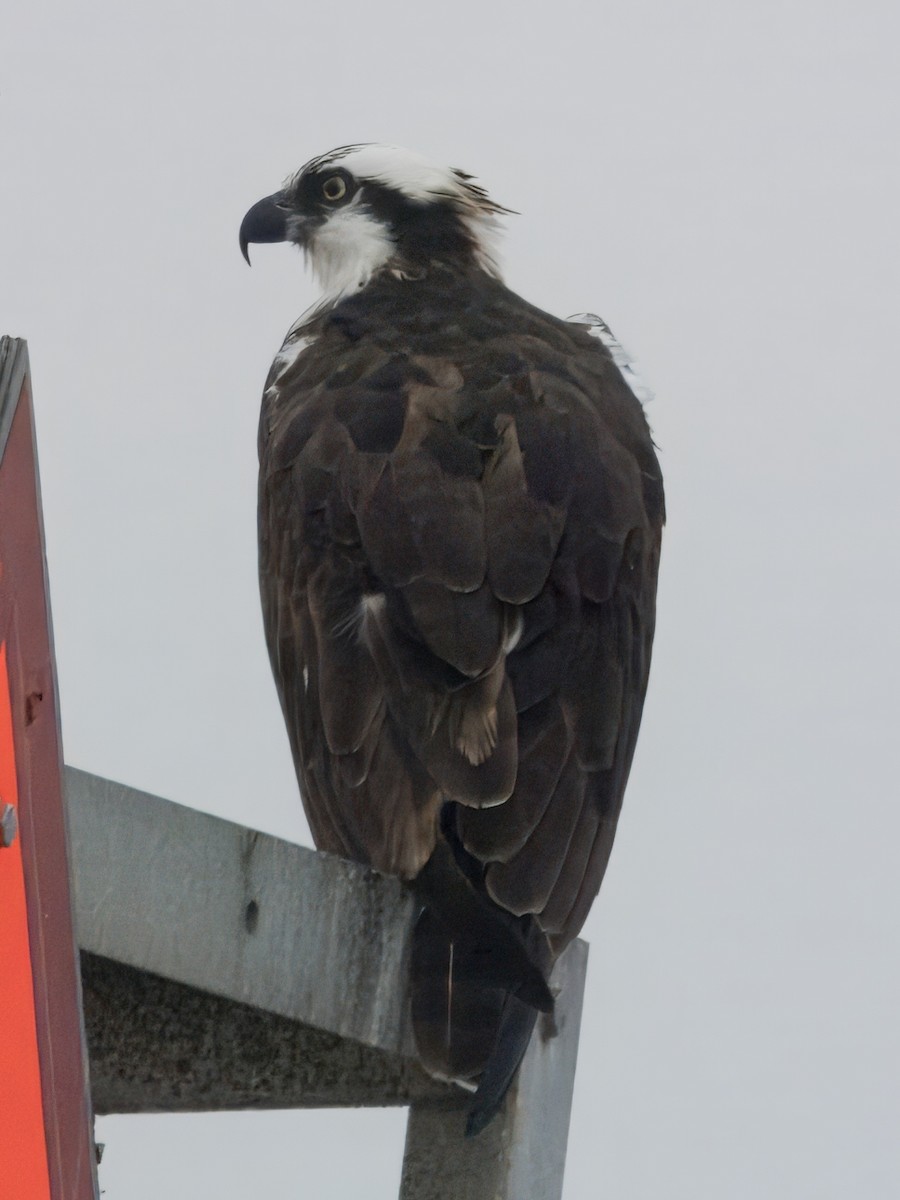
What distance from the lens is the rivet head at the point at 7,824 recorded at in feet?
6.27

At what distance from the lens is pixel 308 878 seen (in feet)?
9.00

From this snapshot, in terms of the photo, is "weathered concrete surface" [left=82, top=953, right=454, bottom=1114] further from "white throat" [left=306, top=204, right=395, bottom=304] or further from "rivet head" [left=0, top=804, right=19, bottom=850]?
"white throat" [left=306, top=204, right=395, bottom=304]

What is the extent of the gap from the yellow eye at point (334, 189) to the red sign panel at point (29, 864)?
3790 mm

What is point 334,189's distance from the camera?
567 cm

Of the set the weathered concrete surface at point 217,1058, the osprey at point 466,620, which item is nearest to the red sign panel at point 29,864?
the weathered concrete surface at point 217,1058

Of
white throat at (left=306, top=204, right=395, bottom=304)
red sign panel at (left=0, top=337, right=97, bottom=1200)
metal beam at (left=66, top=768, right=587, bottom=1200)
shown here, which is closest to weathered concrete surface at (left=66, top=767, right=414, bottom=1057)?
metal beam at (left=66, top=768, right=587, bottom=1200)

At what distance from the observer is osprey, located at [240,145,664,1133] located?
3.10 m

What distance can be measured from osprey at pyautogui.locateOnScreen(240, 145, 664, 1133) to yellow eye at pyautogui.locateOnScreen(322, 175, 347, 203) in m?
1.12

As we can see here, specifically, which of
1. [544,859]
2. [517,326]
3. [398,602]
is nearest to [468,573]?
[398,602]

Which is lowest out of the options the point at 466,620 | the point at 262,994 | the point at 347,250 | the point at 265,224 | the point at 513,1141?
the point at 513,1141

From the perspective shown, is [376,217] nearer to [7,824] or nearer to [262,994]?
[262,994]

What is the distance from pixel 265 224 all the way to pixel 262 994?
3.52m

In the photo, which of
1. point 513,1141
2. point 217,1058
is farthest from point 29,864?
point 513,1141

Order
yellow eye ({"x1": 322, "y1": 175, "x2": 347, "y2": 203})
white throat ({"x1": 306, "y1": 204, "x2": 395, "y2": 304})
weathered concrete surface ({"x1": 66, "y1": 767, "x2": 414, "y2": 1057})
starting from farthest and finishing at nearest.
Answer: yellow eye ({"x1": 322, "y1": 175, "x2": 347, "y2": 203}) < white throat ({"x1": 306, "y1": 204, "x2": 395, "y2": 304}) < weathered concrete surface ({"x1": 66, "y1": 767, "x2": 414, "y2": 1057})
